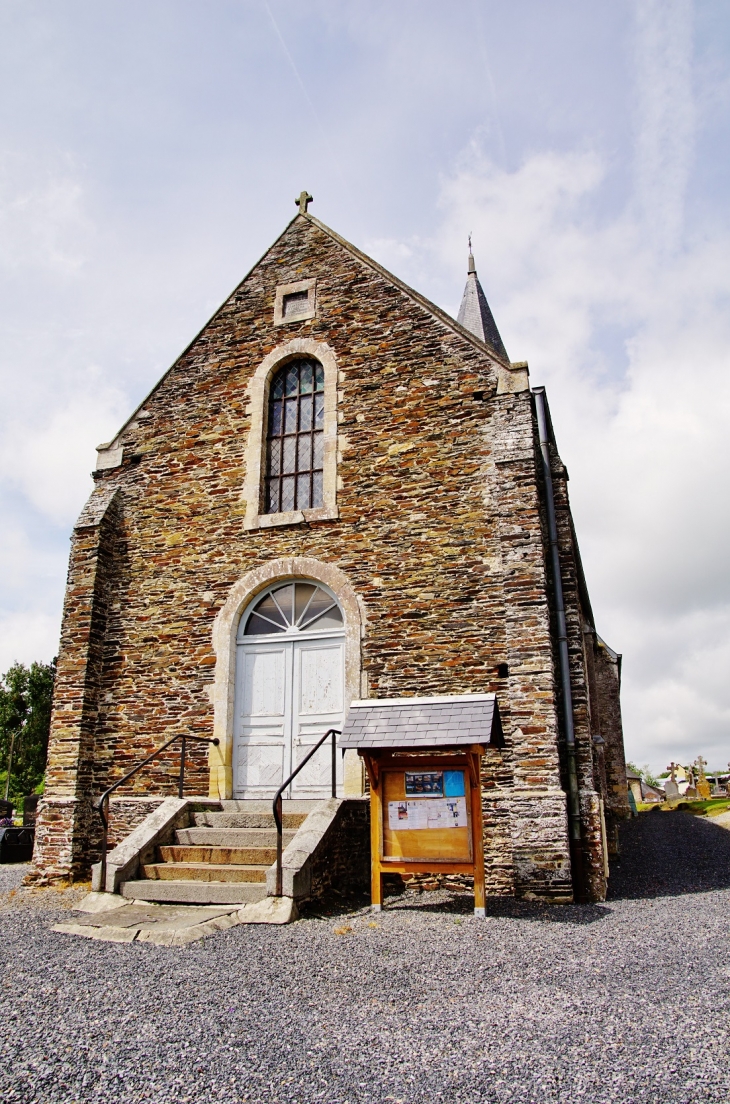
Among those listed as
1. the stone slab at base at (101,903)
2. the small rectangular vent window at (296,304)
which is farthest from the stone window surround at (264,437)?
the stone slab at base at (101,903)

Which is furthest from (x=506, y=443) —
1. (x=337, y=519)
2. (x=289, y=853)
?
(x=289, y=853)

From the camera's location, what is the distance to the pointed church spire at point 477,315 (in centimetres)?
1933

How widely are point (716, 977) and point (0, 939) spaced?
5673mm

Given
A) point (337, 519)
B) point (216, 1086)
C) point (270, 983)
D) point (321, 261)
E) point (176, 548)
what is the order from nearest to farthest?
point (216, 1086)
point (270, 983)
point (337, 519)
point (176, 548)
point (321, 261)

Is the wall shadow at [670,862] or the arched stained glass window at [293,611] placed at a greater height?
the arched stained glass window at [293,611]

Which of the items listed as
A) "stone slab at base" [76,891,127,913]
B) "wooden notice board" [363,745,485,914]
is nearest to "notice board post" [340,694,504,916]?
"wooden notice board" [363,745,485,914]

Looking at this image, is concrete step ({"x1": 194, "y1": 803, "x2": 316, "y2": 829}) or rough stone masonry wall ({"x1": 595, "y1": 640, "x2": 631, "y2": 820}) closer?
concrete step ({"x1": 194, "y1": 803, "x2": 316, "y2": 829})

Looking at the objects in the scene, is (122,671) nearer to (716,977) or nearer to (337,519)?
(337,519)

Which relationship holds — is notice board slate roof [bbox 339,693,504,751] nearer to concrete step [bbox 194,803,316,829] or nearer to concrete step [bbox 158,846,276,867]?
concrete step [bbox 158,846,276,867]

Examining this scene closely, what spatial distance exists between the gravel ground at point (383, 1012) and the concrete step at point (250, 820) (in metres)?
1.80

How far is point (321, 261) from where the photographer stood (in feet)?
39.6

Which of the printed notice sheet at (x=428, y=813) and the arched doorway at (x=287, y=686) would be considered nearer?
the printed notice sheet at (x=428, y=813)

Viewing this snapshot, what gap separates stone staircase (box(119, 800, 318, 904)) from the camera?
7.50 m

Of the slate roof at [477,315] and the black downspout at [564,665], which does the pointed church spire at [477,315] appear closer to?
the slate roof at [477,315]
